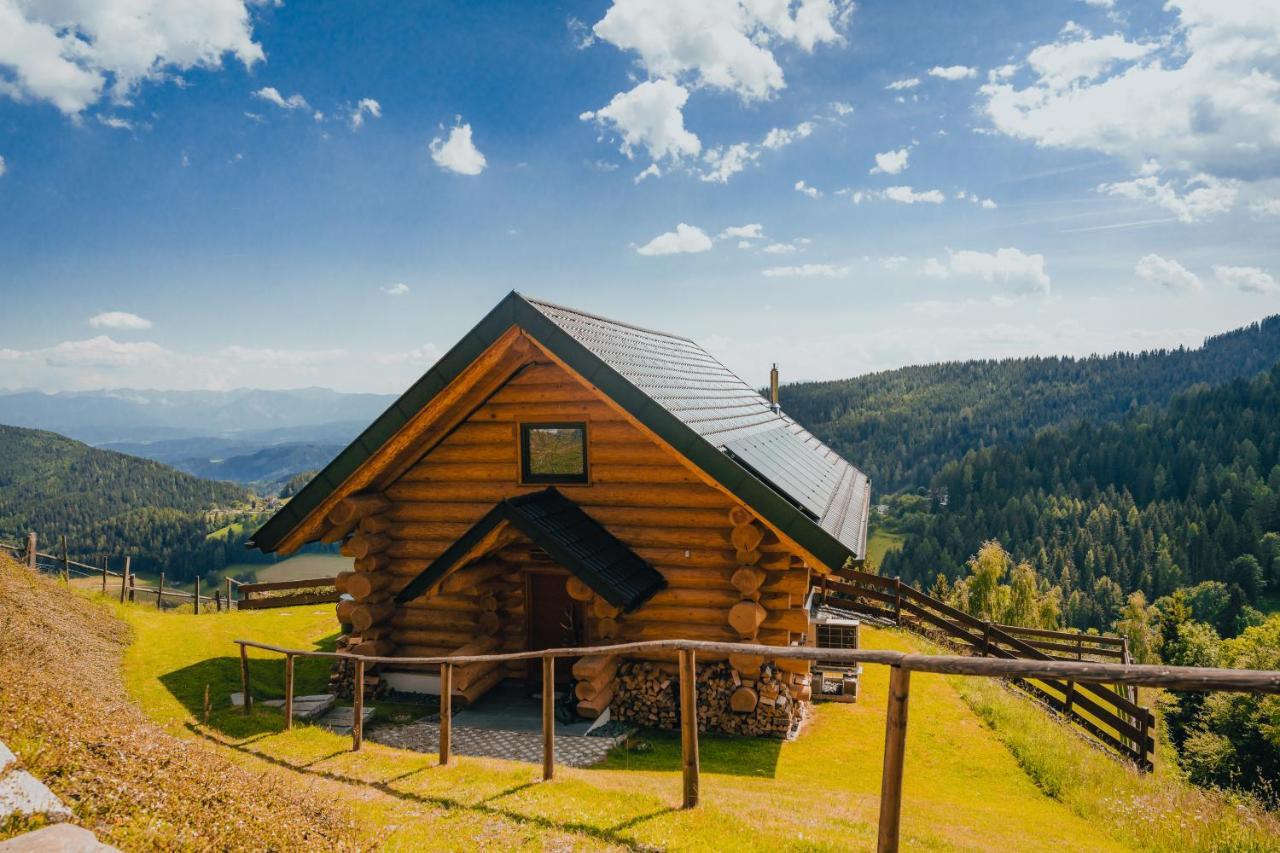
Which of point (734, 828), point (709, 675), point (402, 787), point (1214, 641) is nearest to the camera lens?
point (734, 828)

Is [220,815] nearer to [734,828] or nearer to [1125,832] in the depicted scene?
[734,828]

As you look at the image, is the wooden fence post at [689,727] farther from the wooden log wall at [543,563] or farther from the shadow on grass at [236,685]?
the shadow on grass at [236,685]

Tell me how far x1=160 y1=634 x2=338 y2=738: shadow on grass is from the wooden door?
407cm

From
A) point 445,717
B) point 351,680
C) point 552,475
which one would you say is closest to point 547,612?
point 552,475

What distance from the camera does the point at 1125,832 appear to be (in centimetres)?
625

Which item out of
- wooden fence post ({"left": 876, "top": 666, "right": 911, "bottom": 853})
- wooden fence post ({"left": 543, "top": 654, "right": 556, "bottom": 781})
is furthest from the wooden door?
wooden fence post ({"left": 876, "top": 666, "right": 911, "bottom": 853})

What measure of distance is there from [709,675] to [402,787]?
5230 millimetres

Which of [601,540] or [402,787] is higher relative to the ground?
[601,540]

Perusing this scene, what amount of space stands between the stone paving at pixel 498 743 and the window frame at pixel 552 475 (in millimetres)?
3943

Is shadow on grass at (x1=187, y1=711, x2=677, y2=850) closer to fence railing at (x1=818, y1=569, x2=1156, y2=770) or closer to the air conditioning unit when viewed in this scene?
the air conditioning unit

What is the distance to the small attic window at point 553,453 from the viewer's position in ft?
37.9

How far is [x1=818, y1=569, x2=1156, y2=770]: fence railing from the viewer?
37.4ft

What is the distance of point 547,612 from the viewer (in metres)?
12.5

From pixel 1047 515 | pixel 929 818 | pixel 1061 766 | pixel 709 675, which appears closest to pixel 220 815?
pixel 929 818
